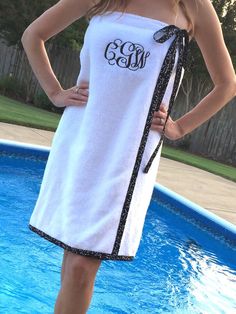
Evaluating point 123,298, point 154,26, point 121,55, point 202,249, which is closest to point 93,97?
point 121,55

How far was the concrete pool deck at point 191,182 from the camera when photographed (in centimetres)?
589

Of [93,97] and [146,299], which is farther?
[146,299]

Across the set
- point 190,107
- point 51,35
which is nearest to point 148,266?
point 51,35

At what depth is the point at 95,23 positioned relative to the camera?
1.44 meters

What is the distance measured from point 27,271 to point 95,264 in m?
1.87

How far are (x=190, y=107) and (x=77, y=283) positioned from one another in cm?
1241

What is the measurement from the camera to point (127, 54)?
1.36 m

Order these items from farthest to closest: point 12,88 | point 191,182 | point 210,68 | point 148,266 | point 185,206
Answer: point 12,88 < point 191,182 < point 185,206 < point 148,266 < point 210,68

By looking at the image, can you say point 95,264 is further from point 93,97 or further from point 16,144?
point 16,144

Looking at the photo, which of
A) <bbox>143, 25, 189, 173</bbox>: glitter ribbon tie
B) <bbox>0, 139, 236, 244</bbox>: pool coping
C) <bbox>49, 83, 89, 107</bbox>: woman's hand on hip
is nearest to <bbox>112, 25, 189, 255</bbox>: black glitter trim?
<bbox>143, 25, 189, 173</bbox>: glitter ribbon tie

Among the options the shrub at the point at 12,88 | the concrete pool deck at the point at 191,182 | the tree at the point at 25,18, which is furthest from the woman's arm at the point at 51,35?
the shrub at the point at 12,88

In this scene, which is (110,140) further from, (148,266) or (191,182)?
(191,182)

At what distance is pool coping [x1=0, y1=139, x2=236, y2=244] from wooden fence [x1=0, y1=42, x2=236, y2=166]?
7433 mm

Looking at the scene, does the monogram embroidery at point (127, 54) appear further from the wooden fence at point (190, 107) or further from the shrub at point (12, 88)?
the shrub at point (12, 88)
